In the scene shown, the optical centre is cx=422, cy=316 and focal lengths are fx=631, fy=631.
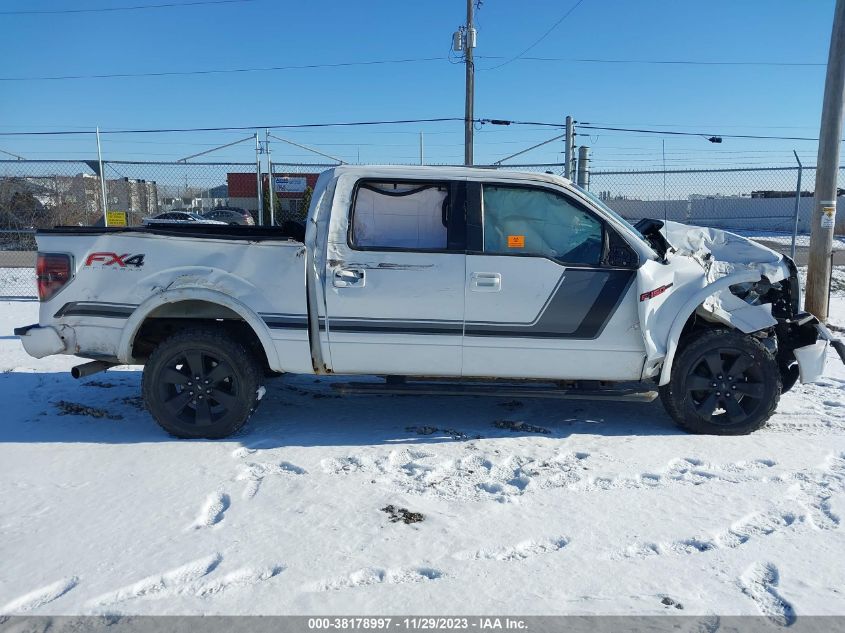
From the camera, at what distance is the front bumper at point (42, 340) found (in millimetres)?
4492

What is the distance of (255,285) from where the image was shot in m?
4.39

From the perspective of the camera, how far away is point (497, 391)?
450cm

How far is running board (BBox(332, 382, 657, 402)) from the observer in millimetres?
4492

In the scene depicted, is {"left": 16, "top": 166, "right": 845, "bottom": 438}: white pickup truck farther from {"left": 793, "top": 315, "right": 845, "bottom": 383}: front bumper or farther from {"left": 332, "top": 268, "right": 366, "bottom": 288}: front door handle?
{"left": 793, "top": 315, "right": 845, "bottom": 383}: front bumper

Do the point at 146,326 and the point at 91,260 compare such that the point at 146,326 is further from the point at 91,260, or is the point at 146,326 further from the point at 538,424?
the point at 538,424

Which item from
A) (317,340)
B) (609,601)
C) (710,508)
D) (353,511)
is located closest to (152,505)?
(353,511)

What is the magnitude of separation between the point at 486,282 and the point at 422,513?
163cm

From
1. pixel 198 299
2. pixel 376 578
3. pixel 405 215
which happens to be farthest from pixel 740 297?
pixel 198 299

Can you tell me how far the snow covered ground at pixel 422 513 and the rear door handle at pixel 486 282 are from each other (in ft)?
3.61

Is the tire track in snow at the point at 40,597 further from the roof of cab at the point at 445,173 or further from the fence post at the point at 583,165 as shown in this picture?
the fence post at the point at 583,165

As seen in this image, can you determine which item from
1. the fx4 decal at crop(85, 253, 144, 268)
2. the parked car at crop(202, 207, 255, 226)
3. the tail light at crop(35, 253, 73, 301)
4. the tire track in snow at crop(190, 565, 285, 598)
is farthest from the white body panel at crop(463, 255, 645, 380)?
the parked car at crop(202, 207, 255, 226)

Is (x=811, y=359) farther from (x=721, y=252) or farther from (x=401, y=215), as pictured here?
(x=401, y=215)

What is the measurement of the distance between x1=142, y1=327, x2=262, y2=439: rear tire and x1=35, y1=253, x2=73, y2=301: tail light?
82 cm

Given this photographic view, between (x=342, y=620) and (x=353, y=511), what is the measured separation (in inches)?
35.9
